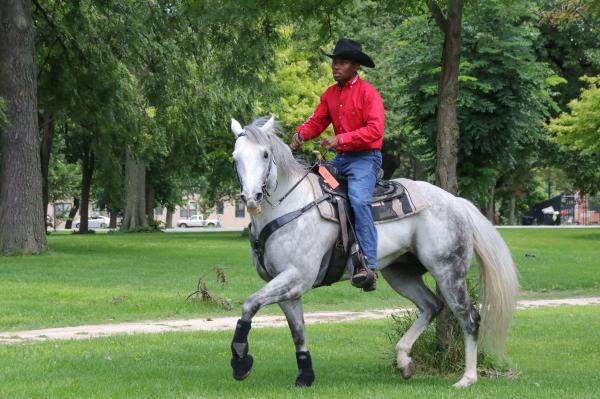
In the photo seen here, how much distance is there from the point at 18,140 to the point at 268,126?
2034cm

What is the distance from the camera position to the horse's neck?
7906 mm

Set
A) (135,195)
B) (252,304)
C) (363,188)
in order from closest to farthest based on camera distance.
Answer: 1. (252,304)
2. (363,188)
3. (135,195)

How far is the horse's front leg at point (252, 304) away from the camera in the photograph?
7.36 metres

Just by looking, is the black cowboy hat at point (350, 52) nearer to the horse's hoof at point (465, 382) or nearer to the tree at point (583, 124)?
the horse's hoof at point (465, 382)

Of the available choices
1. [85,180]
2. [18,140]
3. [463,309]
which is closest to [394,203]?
[463,309]

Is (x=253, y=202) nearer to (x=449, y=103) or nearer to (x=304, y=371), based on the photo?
(x=304, y=371)

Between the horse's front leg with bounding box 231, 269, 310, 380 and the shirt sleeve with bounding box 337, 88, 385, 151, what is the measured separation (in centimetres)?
130

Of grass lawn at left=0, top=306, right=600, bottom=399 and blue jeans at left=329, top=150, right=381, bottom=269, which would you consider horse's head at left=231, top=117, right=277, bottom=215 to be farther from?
grass lawn at left=0, top=306, right=600, bottom=399

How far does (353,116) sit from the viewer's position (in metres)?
8.37

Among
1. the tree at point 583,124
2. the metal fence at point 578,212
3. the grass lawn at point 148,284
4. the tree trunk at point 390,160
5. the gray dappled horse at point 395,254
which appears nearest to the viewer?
the gray dappled horse at point 395,254

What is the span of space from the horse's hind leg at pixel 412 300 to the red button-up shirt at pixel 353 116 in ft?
4.94

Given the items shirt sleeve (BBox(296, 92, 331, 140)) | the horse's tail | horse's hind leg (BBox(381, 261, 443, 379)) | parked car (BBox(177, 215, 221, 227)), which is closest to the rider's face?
shirt sleeve (BBox(296, 92, 331, 140))

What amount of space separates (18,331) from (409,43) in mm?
14227

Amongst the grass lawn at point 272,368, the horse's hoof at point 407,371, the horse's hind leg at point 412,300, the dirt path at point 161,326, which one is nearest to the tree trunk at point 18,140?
the dirt path at point 161,326
